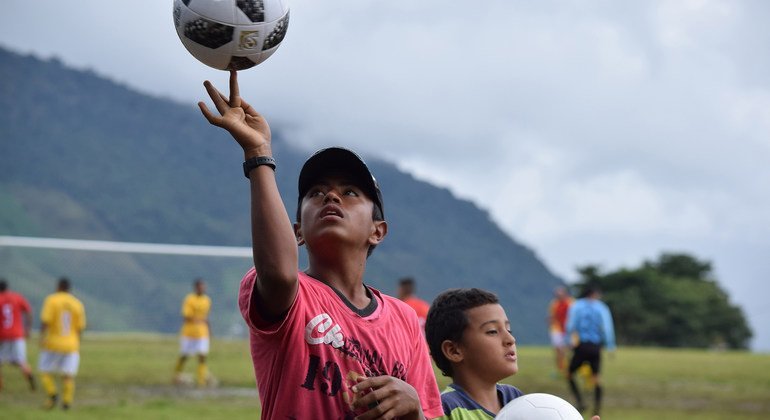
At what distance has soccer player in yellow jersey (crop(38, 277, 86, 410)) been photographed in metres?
14.7

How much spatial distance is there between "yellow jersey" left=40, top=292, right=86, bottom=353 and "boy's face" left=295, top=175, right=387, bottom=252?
12178mm

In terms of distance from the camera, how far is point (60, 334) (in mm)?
14859

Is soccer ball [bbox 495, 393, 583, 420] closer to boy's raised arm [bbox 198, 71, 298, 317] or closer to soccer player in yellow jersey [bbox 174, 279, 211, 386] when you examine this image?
boy's raised arm [bbox 198, 71, 298, 317]

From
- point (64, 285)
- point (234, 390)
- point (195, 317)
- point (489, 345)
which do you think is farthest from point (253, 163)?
point (195, 317)

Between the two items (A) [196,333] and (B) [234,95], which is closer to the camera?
(B) [234,95]

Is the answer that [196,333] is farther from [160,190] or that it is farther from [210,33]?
[160,190]

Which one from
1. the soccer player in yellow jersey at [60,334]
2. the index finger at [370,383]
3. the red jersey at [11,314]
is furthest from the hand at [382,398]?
the red jersey at [11,314]

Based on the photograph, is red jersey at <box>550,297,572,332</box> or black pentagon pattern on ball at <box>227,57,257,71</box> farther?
red jersey at <box>550,297,572,332</box>

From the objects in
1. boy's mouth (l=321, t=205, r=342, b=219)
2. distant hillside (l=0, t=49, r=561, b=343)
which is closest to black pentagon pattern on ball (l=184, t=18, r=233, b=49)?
boy's mouth (l=321, t=205, r=342, b=219)

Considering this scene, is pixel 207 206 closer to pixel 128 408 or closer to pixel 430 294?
pixel 430 294

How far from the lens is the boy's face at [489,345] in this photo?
418cm

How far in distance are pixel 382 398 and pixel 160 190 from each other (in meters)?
134

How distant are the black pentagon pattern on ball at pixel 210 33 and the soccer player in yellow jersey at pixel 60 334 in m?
12.1

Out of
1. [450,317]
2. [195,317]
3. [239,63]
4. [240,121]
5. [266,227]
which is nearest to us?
[266,227]
